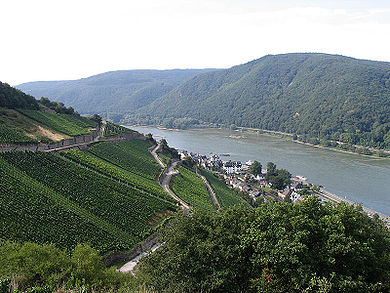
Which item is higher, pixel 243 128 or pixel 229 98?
pixel 229 98

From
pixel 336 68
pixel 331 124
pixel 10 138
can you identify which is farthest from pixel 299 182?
pixel 336 68

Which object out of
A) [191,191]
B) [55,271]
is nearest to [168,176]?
[191,191]

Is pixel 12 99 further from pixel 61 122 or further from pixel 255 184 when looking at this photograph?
pixel 255 184

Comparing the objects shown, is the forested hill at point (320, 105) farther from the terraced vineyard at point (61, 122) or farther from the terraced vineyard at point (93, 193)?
the terraced vineyard at point (93, 193)

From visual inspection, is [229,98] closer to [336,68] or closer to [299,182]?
[336,68]

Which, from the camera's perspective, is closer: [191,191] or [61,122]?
[191,191]
